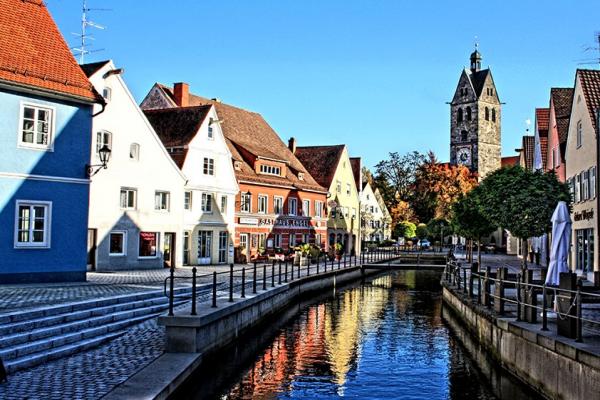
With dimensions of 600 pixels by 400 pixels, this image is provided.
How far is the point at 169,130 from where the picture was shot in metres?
38.2

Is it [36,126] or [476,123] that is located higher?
[476,123]

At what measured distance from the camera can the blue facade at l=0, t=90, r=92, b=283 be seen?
65.9ft

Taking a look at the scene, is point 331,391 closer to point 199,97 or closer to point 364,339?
point 364,339

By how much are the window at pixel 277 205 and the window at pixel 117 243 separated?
52.6ft

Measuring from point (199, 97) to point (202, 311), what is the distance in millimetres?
35372

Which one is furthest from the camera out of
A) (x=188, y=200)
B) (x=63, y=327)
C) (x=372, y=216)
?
(x=372, y=216)

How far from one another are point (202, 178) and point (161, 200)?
4590mm

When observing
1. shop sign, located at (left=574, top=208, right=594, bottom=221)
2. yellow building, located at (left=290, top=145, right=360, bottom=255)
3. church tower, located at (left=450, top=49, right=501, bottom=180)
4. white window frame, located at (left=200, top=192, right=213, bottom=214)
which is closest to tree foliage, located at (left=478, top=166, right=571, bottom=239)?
shop sign, located at (left=574, top=208, right=594, bottom=221)

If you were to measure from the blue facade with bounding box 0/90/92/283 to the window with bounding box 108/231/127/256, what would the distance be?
7575 mm

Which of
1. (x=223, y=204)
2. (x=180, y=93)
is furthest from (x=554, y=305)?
(x=180, y=93)

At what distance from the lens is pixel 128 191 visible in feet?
102

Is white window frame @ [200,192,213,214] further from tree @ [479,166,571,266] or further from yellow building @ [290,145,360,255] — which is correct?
tree @ [479,166,571,266]

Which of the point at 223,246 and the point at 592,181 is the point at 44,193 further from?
the point at 592,181

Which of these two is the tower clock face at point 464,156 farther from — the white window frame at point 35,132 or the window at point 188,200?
the white window frame at point 35,132
